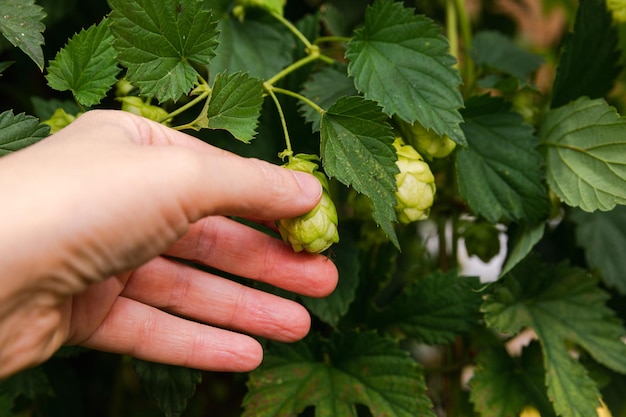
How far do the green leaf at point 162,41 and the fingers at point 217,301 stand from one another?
0.24m

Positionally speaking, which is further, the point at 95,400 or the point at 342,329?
the point at 95,400

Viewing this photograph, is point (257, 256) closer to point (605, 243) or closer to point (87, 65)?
point (87, 65)

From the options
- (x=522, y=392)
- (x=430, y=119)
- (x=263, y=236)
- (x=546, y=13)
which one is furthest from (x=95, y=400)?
(x=546, y=13)

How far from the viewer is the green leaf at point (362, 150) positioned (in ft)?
2.49

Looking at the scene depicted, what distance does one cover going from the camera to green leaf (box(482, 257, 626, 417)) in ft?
3.17

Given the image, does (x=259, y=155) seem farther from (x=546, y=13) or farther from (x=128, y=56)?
(x=546, y=13)

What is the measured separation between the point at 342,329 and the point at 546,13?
45.1 inches

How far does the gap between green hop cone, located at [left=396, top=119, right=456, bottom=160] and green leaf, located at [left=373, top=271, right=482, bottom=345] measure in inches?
9.6

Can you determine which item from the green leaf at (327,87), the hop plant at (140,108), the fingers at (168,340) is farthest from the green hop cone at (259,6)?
the fingers at (168,340)

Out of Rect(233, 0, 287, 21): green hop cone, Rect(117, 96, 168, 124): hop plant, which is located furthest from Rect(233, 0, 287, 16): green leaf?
Rect(117, 96, 168, 124): hop plant

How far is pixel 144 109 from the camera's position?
832 millimetres

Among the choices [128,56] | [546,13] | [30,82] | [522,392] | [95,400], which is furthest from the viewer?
[546,13]

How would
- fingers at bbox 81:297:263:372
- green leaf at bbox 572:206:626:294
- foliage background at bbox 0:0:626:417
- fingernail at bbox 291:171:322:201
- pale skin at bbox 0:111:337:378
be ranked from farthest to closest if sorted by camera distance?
1. green leaf at bbox 572:206:626:294
2. foliage background at bbox 0:0:626:417
3. fingers at bbox 81:297:263:372
4. fingernail at bbox 291:171:322:201
5. pale skin at bbox 0:111:337:378

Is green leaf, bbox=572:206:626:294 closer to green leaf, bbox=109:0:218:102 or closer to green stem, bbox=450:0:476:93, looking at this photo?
green stem, bbox=450:0:476:93
